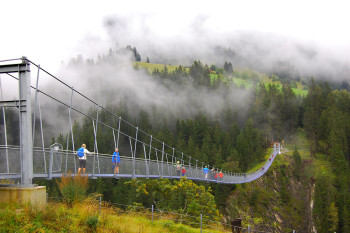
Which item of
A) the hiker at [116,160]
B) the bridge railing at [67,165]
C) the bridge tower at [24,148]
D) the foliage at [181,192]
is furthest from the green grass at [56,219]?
the foliage at [181,192]

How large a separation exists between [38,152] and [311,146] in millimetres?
70572

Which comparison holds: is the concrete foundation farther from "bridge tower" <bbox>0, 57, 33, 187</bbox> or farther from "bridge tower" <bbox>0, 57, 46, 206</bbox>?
"bridge tower" <bbox>0, 57, 33, 187</bbox>

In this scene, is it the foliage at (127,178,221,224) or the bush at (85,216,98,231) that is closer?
the bush at (85,216,98,231)

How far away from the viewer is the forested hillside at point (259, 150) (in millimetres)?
49844

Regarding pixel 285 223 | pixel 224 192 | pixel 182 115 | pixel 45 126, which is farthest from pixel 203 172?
pixel 182 115

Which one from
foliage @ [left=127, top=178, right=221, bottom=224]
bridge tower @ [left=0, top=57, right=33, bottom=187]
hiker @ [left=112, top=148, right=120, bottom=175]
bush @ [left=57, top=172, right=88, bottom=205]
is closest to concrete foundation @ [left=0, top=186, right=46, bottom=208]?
bridge tower @ [left=0, top=57, right=33, bottom=187]

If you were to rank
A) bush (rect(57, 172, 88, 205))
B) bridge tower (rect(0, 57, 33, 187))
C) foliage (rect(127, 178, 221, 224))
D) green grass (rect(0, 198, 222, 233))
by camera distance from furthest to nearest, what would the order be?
foliage (rect(127, 178, 221, 224)) < bush (rect(57, 172, 88, 205)) < bridge tower (rect(0, 57, 33, 187)) < green grass (rect(0, 198, 222, 233))

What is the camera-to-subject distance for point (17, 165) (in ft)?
26.5

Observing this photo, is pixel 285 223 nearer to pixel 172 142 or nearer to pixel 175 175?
pixel 172 142

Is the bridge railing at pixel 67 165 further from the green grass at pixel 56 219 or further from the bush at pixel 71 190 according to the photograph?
the green grass at pixel 56 219

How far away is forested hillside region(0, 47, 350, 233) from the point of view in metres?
49.8

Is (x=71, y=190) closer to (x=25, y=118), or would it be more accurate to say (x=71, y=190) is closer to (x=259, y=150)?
(x=25, y=118)

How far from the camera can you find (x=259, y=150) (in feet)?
232

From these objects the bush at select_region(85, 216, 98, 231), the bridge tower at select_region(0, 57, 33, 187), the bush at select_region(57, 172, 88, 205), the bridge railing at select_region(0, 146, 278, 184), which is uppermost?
the bridge tower at select_region(0, 57, 33, 187)
